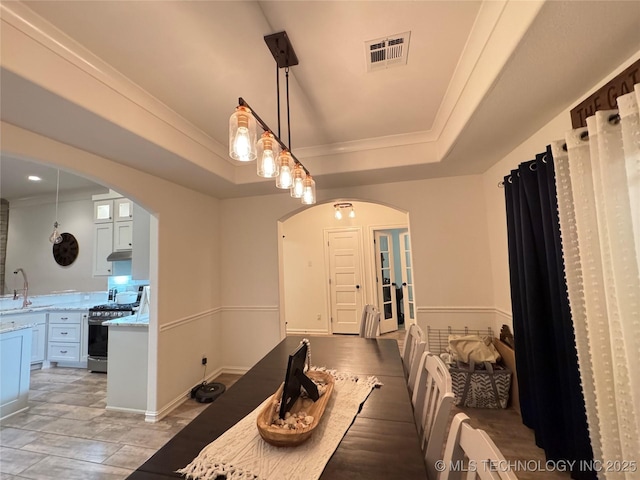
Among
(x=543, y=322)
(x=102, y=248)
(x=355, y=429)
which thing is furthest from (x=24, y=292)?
(x=543, y=322)

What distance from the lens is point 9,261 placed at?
16.4 ft

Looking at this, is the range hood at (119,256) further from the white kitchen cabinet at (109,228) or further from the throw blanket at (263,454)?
the throw blanket at (263,454)

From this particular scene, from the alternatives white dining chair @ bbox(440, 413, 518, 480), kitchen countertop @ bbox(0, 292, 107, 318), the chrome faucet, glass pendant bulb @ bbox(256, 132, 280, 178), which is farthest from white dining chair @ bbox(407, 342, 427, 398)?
the chrome faucet

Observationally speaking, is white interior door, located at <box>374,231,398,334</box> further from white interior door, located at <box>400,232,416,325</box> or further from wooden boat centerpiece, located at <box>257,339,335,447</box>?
wooden boat centerpiece, located at <box>257,339,335,447</box>

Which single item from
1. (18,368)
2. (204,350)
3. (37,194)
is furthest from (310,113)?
(37,194)

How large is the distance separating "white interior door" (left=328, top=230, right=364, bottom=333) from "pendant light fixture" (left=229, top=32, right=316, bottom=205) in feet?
12.5

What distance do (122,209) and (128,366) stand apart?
2.57m

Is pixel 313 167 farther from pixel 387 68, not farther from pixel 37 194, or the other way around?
pixel 37 194

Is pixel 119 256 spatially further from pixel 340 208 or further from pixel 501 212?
pixel 501 212

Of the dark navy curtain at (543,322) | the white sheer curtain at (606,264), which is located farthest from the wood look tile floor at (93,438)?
the white sheer curtain at (606,264)

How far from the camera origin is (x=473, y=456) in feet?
2.41

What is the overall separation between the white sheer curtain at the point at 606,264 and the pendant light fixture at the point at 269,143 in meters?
1.59

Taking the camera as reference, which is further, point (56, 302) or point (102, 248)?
point (56, 302)

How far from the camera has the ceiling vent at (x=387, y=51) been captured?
1521mm
